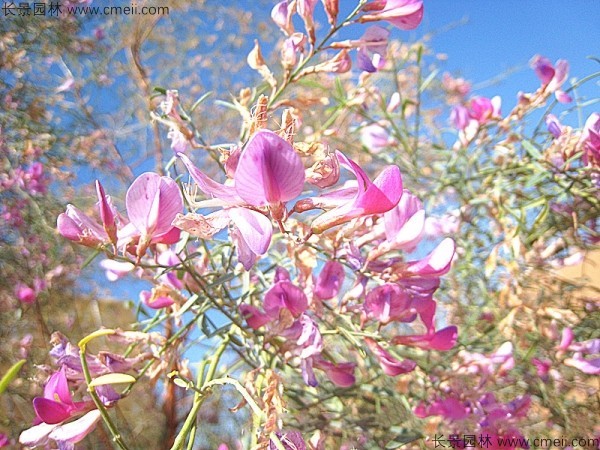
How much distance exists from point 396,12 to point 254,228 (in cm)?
36

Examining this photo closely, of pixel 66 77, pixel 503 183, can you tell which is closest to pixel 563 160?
pixel 503 183

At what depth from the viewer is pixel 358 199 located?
A: 0.37 meters

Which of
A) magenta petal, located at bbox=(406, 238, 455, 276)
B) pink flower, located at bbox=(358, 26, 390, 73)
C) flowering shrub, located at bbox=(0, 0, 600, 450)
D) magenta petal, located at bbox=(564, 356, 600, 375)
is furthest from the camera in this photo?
magenta petal, located at bbox=(564, 356, 600, 375)

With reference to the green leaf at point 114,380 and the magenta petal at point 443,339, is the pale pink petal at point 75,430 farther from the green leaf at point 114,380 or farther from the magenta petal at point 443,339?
the magenta petal at point 443,339

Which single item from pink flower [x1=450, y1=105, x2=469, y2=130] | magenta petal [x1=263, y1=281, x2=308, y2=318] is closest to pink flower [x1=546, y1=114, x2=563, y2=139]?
Answer: pink flower [x1=450, y1=105, x2=469, y2=130]

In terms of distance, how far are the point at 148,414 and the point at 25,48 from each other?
1324 mm

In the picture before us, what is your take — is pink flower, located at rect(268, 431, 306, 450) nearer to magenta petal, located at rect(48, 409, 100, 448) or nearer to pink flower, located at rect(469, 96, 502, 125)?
magenta petal, located at rect(48, 409, 100, 448)

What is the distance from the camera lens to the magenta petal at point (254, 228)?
0.34 m

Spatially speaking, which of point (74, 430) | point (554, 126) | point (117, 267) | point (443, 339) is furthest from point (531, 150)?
point (74, 430)

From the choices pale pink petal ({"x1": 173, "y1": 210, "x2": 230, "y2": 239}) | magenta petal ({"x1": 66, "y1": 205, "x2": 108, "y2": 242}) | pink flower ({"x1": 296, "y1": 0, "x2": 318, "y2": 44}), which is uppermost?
pink flower ({"x1": 296, "y1": 0, "x2": 318, "y2": 44})

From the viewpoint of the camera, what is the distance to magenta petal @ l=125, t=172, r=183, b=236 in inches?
15.2

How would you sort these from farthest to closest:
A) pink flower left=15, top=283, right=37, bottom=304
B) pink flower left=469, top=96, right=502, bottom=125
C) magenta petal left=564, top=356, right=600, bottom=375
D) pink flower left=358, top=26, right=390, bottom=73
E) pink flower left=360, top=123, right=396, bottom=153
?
1. pink flower left=15, top=283, right=37, bottom=304
2. pink flower left=360, top=123, right=396, bottom=153
3. pink flower left=469, top=96, right=502, bottom=125
4. magenta petal left=564, top=356, right=600, bottom=375
5. pink flower left=358, top=26, right=390, bottom=73

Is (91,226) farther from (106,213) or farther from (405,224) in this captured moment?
(405,224)

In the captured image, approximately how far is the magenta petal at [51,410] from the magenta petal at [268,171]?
26cm
